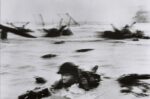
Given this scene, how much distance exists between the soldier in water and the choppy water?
65 millimetres

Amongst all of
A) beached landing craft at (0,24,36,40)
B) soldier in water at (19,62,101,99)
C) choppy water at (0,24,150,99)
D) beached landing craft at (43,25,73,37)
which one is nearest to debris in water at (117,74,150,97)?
choppy water at (0,24,150,99)

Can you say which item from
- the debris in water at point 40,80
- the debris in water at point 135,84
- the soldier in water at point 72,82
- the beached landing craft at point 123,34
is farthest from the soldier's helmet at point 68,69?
the beached landing craft at point 123,34

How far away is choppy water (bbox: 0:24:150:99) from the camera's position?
106 inches

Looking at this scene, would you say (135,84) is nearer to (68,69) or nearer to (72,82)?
(72,82)

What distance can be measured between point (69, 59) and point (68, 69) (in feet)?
1.44

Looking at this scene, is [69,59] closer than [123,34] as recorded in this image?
Yes

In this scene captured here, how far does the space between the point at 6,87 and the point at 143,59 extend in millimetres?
1254

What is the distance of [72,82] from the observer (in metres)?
2.67

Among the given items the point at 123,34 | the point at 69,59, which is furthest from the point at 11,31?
the point at 69,59

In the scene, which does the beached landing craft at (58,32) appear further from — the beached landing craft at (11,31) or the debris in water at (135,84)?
the debris in water at (135,84)

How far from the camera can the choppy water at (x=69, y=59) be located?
2684 millimetres

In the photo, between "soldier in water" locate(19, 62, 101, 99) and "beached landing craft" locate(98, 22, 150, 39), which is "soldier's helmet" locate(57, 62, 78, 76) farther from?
"beached landing craft" locate(98, 22, 150, 39)

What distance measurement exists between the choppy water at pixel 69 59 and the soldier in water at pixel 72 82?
0.21ft

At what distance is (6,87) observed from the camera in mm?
2748
